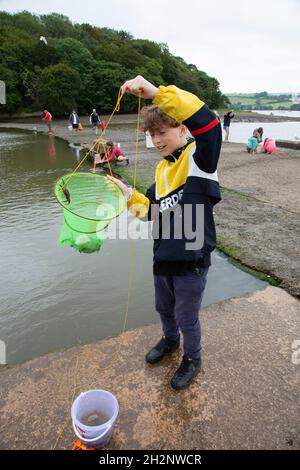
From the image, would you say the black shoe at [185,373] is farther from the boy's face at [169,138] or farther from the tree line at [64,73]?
the tree line at [64,73]

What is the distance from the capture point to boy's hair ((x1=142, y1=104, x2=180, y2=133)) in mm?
1929

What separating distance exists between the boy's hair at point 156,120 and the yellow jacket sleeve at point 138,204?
21.1 inches

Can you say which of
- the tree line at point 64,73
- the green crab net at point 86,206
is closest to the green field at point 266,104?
the tree line at point 64,73

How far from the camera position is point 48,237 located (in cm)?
501

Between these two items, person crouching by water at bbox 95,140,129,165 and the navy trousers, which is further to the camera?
person crouching by water at bbox 95,140,129,165

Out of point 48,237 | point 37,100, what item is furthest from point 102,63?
point 48,237

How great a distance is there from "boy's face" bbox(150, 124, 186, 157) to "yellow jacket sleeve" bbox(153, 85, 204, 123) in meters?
0.27

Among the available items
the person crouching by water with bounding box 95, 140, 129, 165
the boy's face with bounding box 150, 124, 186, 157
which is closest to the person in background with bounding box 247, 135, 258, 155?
the person crouching by water with bounding box 95, 140, 129, 165

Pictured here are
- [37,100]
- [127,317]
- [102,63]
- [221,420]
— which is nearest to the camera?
[221,420]

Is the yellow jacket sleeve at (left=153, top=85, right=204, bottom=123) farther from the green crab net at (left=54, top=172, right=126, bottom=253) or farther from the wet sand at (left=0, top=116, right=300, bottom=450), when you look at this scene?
the wet sand at (left=0, top=116, right=300, bottom=450)

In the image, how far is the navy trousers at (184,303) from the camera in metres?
2.13

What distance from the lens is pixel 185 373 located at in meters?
2.31

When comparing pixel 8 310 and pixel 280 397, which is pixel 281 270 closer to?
pixel 280 397
